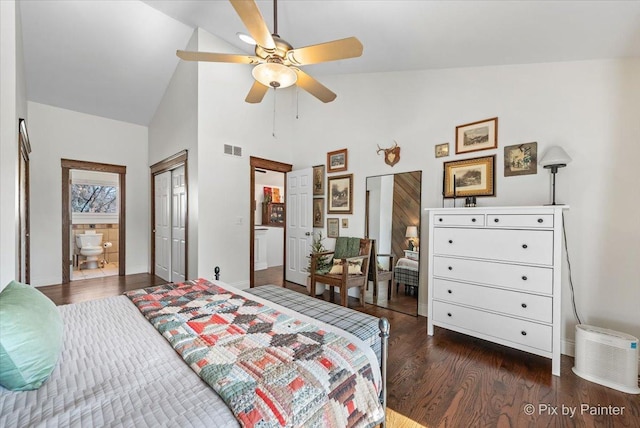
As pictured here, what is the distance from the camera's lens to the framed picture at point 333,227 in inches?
164

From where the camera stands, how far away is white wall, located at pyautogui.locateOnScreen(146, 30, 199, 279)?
12.4 ft

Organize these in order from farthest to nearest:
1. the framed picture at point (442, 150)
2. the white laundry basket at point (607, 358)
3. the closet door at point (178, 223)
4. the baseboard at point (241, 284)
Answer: the closet door at point (178, 223) → the baseboard at point (241, 284) → the framed picture at point (442, 150) → the white laundry basket at point (607, 358)

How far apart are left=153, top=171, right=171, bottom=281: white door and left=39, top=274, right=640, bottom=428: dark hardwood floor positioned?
408 centimetres

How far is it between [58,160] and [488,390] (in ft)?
21.4

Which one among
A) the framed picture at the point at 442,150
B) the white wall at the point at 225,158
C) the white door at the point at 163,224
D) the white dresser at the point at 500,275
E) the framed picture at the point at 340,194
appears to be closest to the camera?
the white dresser at the point at 500,275

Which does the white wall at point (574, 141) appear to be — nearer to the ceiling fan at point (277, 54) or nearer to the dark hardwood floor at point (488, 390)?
the dark hardwood floor at point (488, 390)

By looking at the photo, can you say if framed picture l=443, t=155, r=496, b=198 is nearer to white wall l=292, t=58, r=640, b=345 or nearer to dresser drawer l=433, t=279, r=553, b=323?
white wall l=292, t=58, r=640, b=345

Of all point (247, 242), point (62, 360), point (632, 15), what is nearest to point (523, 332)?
point (632, 15)

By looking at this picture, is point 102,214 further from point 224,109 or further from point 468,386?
point 468,386

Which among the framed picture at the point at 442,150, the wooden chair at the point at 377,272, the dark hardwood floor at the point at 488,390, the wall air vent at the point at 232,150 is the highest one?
the wall air vent at the point at 232,150

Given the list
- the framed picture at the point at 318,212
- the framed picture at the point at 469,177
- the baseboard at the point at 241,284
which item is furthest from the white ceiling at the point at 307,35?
the baseboard at the point at 241,284

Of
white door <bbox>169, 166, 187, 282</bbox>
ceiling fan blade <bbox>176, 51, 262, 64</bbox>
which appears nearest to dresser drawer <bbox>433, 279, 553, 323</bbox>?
ceiling fan blade <bbox>176, 51, 262, 64</bbox>

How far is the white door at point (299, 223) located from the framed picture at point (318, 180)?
0.31 ft

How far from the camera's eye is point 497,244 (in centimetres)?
236
